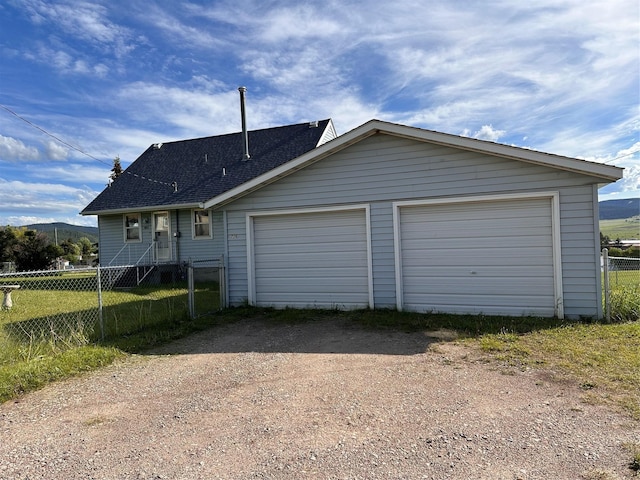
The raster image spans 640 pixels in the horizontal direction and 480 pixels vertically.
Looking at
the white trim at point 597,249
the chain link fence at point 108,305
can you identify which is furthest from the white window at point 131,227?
the white trim at point 597,249

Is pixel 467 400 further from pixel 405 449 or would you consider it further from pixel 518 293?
pixel 518 293

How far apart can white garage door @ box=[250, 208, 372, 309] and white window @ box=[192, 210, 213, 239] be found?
6638mm

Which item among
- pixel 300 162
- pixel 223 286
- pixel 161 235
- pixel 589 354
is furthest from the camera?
pixel 161 235

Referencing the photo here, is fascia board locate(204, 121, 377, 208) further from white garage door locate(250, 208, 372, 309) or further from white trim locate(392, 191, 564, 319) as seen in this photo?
white trim locate(392, 191, 564, 319)

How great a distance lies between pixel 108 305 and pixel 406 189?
7.38m

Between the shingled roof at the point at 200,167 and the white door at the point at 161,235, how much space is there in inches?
27.7

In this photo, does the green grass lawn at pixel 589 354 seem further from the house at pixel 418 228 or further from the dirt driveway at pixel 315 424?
the house at pixel 418 228

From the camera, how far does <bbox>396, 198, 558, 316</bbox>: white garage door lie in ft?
23.0

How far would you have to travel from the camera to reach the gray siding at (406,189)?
669cm

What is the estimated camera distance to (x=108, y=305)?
31.1ft

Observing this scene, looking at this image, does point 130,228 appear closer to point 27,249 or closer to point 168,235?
point 168,235

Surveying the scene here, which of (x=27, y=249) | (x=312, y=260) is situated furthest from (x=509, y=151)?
(x=27, y=249)

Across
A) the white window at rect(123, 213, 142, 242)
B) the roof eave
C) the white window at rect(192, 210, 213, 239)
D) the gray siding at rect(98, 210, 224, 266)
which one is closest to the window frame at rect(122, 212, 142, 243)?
the white window at rect(123, 213, 142, 242)

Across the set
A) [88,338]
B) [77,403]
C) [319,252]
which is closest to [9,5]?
[88,338]
